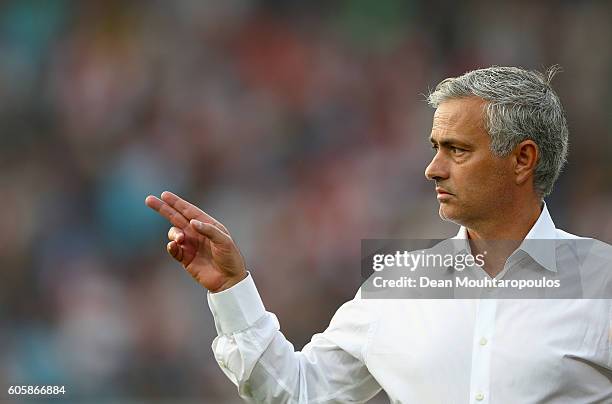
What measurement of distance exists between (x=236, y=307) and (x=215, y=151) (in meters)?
4.02

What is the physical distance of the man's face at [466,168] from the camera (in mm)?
2789

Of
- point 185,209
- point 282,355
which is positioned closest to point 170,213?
point 185,209

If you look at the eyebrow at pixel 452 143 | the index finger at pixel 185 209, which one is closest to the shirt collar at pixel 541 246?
the eyebrow at pixel 452 143

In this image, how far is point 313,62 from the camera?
676 cm

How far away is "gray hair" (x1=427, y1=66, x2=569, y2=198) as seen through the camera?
2818 millimetres

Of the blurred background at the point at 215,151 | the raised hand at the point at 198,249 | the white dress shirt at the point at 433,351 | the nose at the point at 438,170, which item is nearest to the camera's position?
the white dress shirt at the point at 433,351

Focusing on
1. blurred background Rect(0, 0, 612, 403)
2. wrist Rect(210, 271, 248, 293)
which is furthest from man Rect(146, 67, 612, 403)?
blurred background Rect(0, 0, 612, 403)

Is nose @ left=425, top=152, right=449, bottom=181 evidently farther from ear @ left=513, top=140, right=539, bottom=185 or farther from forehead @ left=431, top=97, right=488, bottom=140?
ear @ left=513, top=140, right=539, bottom=185

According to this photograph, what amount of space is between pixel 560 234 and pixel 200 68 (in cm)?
435

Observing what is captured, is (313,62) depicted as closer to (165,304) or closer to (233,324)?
(165,304)

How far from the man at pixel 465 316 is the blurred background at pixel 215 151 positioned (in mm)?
2983

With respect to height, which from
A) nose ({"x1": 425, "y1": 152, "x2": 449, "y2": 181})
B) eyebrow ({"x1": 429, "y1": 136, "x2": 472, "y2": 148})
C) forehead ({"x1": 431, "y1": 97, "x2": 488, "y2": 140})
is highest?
forehead ({"x1": 431, "y1": 97, "x2": 488, "y2": 140})

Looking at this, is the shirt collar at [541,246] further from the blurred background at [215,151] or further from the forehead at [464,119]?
the blurred background at [215,151]

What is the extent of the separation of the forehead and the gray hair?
0.6 inches
